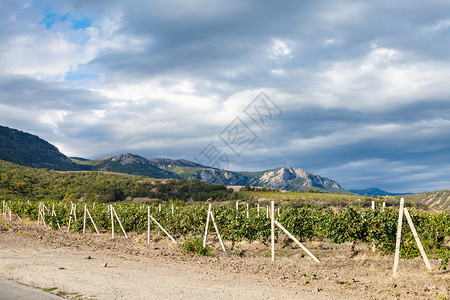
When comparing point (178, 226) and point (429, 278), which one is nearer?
point (429, 278)

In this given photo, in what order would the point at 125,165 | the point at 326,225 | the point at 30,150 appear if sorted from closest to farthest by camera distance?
the point at 326,225
the point at 30,150
the point at 125,165

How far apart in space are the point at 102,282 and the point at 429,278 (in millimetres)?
7731

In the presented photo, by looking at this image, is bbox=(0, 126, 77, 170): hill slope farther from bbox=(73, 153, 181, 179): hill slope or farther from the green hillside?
the green hillside

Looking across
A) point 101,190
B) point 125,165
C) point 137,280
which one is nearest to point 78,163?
point 125,165

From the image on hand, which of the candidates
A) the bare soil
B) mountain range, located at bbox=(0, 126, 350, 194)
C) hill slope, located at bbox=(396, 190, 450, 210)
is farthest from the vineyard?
hill slope, located at bbox=(396, 190, 450, 210)

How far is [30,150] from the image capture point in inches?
5231

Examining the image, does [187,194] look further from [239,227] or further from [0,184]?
[239,227]

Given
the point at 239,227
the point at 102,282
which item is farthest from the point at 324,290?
the point at 239,227

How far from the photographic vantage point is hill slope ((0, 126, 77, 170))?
121 metres

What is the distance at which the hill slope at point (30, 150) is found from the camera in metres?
121

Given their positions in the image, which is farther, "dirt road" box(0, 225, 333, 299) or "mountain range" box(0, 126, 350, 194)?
"mountain range" box(0, 126, 350, 194)

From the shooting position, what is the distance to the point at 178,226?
19672 millimetres

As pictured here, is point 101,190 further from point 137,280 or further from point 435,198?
point 435,198

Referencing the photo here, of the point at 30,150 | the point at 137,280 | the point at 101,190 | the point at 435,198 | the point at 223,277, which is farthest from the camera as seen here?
the point at 30,150
